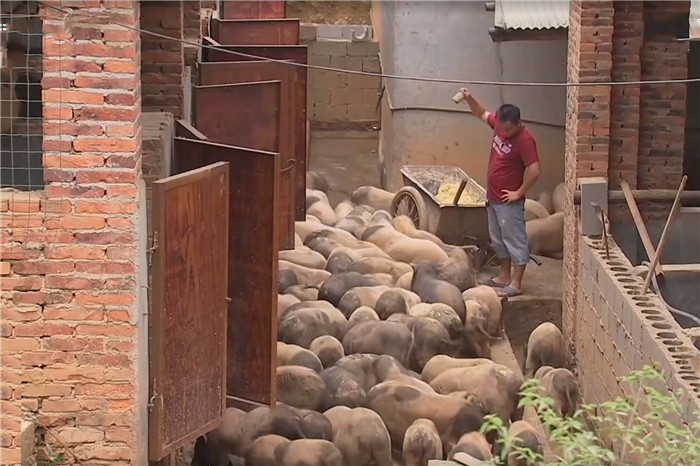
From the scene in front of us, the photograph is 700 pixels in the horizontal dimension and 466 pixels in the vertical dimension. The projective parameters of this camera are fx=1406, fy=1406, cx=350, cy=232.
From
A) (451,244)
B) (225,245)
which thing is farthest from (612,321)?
(451,244)

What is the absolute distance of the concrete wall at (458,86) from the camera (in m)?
17.7

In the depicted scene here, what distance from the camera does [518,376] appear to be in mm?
11117

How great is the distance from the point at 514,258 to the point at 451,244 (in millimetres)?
1548

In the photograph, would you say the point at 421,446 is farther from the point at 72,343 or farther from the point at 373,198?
the point at 373,198

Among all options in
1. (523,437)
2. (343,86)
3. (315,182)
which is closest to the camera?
(523,437)

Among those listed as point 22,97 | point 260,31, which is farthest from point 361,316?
point 260,31

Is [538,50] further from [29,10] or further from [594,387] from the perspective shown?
[29,10]

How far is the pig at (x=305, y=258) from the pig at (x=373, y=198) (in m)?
3.37

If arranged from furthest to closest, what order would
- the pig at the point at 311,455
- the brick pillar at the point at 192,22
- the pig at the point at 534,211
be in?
the pig at the point at 534,211, the brick pillar at the point at 192,22, the pig at the point at 311,455

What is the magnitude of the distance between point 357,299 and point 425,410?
212cm

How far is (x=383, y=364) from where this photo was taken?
36.0 ft

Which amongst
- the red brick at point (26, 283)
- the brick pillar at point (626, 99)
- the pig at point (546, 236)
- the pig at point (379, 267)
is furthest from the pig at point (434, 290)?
the red brick at point (26, 283)

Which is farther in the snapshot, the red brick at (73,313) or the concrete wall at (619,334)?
the concrete wall at (619,334)

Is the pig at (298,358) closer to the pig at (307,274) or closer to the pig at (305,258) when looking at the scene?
the pig at (307,274)
